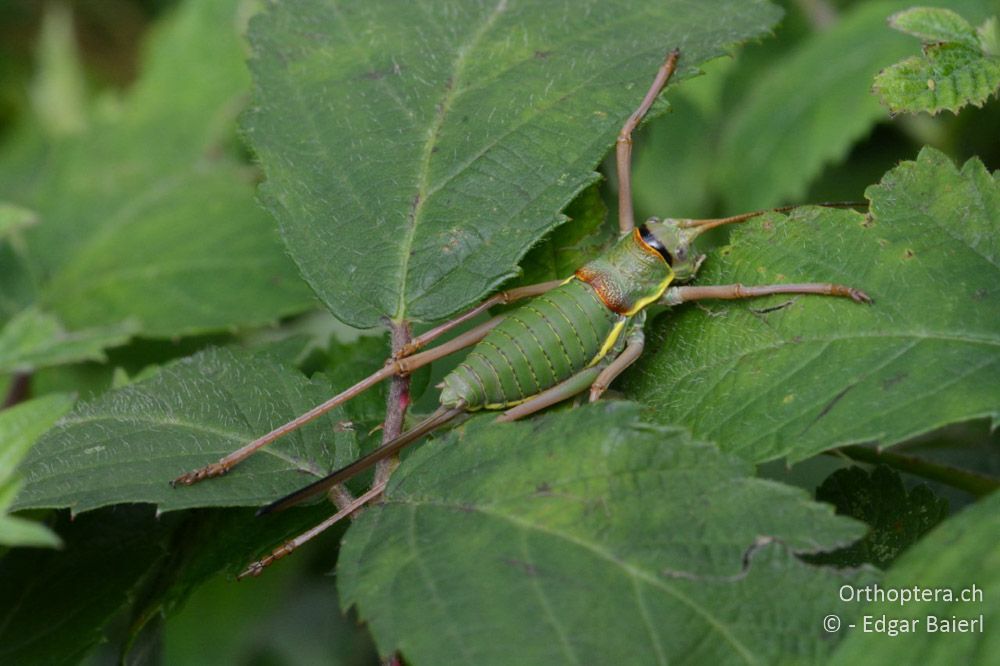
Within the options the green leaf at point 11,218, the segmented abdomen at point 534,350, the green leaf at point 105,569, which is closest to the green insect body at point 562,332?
the segmented abdomen at point 534,350

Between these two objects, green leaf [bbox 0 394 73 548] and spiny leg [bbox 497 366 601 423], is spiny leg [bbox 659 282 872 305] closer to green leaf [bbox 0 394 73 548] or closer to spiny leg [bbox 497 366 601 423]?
spiny leg [bbox 497 366 601 423]

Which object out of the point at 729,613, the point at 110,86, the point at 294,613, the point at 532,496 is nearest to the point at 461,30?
the point at 532,496

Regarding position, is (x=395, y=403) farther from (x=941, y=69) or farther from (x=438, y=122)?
(x=941, y=69)

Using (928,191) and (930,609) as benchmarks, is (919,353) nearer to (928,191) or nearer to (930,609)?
(928,191)

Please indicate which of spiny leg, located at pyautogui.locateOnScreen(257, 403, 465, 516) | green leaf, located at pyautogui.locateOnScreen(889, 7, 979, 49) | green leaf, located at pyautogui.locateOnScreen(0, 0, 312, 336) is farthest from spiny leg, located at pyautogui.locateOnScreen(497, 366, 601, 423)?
green leaf, located at pyautogui.locateOnScreen(0, 0, 312, 336)

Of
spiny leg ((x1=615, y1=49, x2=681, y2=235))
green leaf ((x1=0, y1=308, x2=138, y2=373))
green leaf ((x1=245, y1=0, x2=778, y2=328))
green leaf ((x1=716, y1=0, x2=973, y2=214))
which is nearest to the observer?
green leaf ((x1=245, y1=0, x2=778, y2=328))

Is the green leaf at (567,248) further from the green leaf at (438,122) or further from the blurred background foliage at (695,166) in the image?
the blurred background foliage at (695,166)
